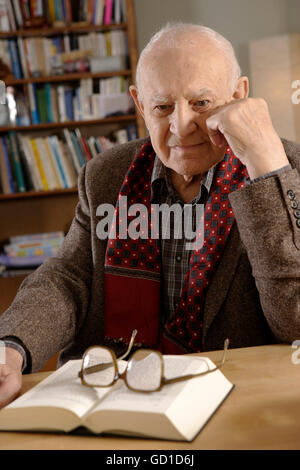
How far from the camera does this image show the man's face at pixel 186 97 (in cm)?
126

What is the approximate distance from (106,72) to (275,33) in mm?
1131

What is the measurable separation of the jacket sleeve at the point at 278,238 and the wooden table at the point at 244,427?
19cm

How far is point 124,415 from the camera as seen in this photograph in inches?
27.4

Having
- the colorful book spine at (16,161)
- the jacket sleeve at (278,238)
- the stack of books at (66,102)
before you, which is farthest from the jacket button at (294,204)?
the colorful book spine at (16,161)

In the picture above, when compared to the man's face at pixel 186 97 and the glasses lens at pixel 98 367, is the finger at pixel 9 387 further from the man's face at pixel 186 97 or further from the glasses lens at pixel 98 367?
the man's face at pixel 186 97

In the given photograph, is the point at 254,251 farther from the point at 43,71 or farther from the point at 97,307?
the point at 43,71

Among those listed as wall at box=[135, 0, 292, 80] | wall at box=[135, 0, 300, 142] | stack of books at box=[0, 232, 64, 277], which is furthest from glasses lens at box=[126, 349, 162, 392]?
wall at box=[135, 0, 292, 80]

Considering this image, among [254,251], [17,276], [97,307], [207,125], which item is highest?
[207,125]

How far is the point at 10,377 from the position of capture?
0.92 meters

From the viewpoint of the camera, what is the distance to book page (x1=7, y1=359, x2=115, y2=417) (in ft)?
2.40

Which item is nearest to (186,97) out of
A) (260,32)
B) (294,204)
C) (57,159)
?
(294,204)

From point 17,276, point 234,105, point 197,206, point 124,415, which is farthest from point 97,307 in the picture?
point 17,276

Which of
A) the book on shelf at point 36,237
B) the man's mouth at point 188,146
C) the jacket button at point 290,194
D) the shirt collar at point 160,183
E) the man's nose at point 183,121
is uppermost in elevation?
the man's nose at point 183,121

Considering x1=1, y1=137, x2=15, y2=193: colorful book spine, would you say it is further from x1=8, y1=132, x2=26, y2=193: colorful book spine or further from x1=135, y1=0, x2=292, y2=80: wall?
x1=135, y1=0, x2=292, y2=80: wall
